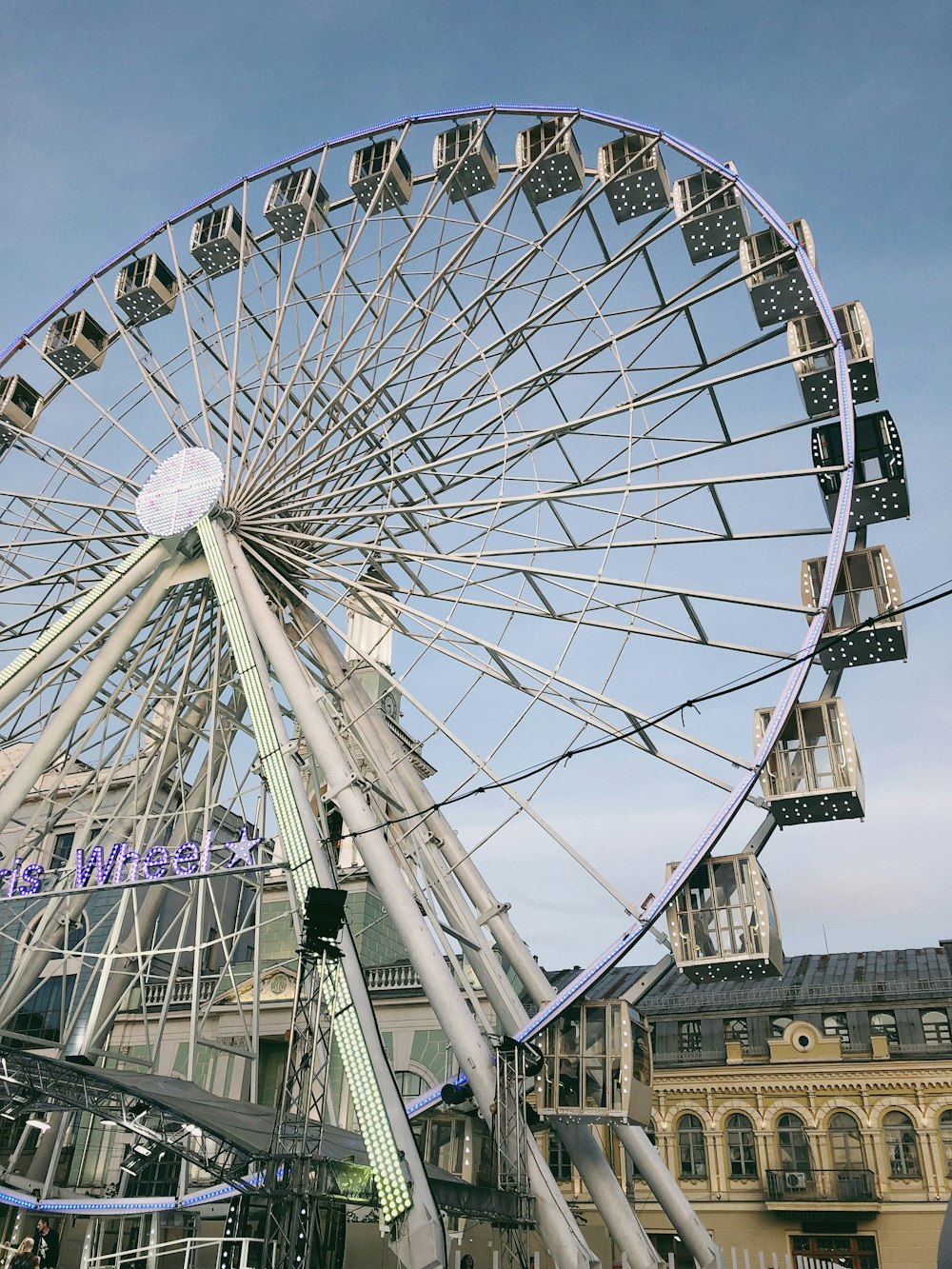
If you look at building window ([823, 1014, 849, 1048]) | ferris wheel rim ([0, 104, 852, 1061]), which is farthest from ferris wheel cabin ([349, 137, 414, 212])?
building window ([823, 1014, 849, 1048])

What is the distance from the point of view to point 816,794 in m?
17.2

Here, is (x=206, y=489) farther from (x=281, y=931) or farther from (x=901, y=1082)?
(x=901, y=1082)

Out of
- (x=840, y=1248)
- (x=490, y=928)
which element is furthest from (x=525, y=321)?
(x=840, y=1248)

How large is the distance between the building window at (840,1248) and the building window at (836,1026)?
5.38 m

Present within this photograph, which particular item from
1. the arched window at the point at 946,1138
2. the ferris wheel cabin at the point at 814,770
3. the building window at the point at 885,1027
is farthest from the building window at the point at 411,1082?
the ferris wheel cabin at the point at 814,770

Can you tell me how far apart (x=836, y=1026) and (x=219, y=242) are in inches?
1143

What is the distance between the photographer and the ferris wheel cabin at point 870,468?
18812 mm

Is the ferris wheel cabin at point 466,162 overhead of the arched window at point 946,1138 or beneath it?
overhead

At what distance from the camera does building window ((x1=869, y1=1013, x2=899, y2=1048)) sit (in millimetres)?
33375

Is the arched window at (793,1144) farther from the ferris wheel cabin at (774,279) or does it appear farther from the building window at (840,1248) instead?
the ferris wheel cabin at (774,279)

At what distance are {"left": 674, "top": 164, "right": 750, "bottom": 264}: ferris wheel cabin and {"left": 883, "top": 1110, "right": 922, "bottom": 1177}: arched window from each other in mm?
25351

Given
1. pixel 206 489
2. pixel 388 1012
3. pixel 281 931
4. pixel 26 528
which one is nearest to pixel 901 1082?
pixel 388 1012

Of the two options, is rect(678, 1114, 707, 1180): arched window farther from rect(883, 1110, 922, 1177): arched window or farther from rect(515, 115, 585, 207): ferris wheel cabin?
rect(515, 115, 585, 207): ferris wheel cabin

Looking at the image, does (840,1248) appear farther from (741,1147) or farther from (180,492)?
(180,492)
